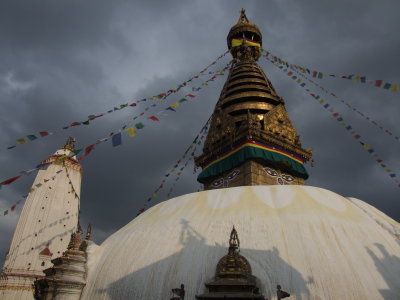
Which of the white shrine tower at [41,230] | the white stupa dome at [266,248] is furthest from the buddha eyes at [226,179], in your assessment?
the white shrine tower at [41,230]

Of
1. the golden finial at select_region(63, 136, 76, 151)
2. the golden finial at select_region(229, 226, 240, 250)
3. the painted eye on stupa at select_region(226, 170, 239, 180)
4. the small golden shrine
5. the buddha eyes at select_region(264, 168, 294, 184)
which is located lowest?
the small golden shrine

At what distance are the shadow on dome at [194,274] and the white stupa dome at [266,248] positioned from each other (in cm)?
2

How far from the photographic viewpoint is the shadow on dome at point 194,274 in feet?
19.3

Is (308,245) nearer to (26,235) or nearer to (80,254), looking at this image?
(80,254)

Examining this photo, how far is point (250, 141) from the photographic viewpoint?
14.1m

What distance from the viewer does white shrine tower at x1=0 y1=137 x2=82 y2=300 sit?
1955cm

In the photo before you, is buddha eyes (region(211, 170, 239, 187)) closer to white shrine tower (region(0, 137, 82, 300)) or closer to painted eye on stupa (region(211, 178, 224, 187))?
painted eye on stupa (region(211, 178, 224, 187))

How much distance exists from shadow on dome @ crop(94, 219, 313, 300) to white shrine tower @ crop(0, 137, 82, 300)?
13656 mm

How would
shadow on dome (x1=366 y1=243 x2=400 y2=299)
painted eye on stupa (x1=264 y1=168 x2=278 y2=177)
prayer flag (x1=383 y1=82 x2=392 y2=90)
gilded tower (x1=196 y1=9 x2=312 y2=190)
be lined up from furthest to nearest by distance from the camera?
painted eye on stupa (x1=264 y1=168 x2=278 y2=177) < gilded tower (x1=196 y1=9 x2=312 y2=190) < prayer flag (x1=383 y1=82 x2=392 y2=90) < shadow on dome (x1=366 y1=243 x2=400 y2=299)

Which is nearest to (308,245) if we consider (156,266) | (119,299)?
(156,266)

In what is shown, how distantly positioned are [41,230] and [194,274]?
734 inches

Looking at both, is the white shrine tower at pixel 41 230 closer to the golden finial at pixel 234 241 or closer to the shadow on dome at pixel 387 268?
the golden finial at pixel 234 241

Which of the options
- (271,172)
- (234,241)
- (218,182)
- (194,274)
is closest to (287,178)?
(271,172)

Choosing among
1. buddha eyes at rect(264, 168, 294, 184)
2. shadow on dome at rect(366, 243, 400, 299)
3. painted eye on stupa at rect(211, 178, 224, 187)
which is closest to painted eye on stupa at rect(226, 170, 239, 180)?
painted eye on stupa at rect(211, 178, 224, 187)
